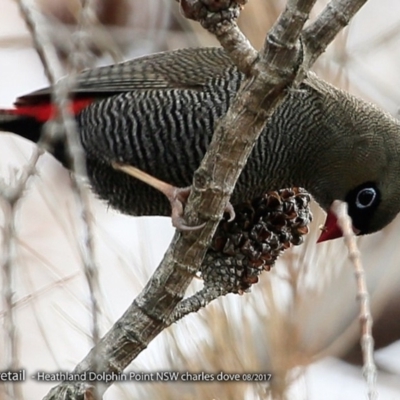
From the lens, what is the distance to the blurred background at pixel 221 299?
7.37ft

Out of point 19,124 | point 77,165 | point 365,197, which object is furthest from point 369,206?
point 77,165

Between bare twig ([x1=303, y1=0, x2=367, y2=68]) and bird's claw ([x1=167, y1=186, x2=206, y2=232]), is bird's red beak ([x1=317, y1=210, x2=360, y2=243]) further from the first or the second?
bare twig ([x1=303, y1=0, x2=367, y2=68])

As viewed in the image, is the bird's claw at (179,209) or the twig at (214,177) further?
the bird's claw at (179,209)

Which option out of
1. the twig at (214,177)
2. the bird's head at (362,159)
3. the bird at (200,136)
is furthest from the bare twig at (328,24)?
the bird's head at (362,159)

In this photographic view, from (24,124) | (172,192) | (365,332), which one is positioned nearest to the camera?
(365,332)

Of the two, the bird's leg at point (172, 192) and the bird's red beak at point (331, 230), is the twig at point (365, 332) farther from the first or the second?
the bird's red beak at point (331, 230)

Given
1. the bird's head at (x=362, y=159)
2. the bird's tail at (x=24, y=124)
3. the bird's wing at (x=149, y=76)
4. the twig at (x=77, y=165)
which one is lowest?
the twig at (x=77, y=165)

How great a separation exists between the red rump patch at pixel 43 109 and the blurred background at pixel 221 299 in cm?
15

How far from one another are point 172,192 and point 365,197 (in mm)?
555

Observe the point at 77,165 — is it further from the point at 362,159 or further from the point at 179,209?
the point at 362,159

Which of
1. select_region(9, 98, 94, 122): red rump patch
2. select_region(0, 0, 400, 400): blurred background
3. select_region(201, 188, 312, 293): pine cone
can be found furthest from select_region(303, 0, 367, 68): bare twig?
select_region(0, 0, 400, 400): blurred background

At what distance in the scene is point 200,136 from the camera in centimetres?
193

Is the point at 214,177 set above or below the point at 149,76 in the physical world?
below

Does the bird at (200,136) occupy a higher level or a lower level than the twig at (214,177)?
higher
